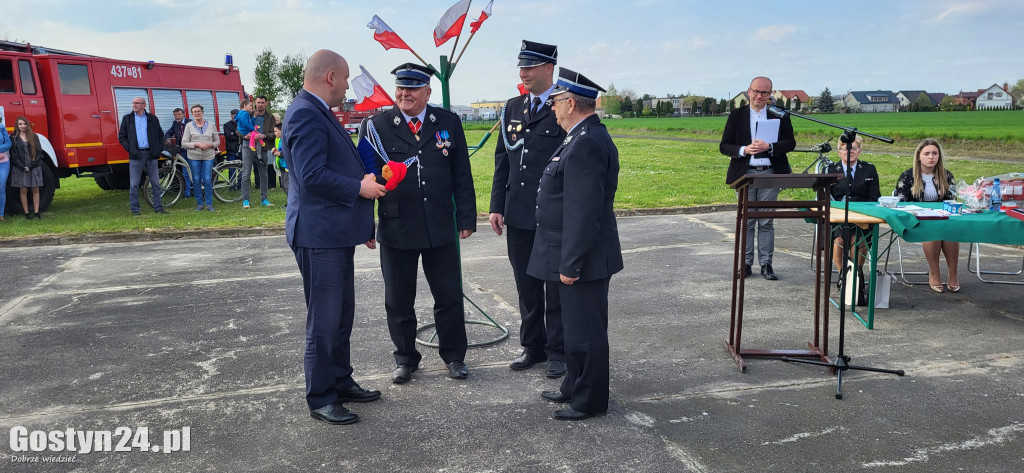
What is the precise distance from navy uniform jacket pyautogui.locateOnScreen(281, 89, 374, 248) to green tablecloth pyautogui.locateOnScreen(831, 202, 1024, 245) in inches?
166

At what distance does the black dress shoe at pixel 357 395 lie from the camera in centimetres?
429

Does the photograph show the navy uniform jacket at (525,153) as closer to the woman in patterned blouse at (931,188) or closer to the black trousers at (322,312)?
the black trousers at (322,312)

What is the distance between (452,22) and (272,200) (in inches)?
410

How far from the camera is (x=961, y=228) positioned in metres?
5.81

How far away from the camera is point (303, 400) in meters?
4.33

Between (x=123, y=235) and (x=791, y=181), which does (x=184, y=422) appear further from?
(x=123, y=235)

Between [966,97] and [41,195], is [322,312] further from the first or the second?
Result: [966,97]

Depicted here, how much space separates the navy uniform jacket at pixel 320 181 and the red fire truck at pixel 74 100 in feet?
36.0

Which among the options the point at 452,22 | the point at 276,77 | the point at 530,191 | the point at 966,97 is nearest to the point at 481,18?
the point at 452,22

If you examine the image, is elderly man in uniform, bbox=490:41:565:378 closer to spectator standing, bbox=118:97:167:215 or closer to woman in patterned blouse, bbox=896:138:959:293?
woman in patterned blouse, bbox=896:138:959:293

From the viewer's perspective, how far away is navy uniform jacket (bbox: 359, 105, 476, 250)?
4.56 m

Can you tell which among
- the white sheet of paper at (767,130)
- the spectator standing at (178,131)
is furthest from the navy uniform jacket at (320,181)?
the spectator standing at (178,131)

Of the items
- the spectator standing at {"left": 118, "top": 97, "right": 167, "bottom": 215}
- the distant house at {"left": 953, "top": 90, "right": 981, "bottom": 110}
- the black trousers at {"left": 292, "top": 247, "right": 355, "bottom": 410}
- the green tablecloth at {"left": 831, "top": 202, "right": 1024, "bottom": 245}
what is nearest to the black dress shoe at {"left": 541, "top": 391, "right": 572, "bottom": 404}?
the black trousers at {"left": 292, "top": 247, "right": 355, "bottom": 410}

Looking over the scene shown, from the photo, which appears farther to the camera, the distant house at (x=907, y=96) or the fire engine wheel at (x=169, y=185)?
the distant house at (x=907, y=96)
